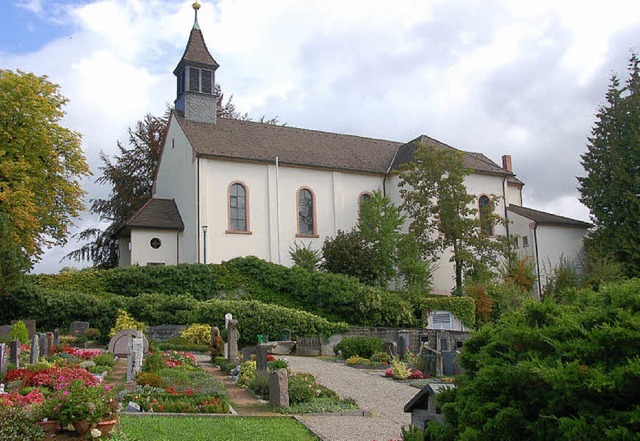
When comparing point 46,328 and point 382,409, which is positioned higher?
point 46,328

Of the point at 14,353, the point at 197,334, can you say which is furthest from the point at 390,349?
the point at 14,353

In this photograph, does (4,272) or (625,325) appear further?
(4,272)

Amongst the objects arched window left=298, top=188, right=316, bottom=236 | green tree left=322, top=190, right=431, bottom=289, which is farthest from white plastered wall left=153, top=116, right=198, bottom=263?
green tree left=322, top=190, right=431, bottom=289

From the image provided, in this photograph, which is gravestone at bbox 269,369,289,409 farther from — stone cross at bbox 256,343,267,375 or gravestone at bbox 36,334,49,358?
gravestone at bbox 36,334,49,358

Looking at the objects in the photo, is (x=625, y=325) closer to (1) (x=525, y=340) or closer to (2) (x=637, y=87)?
(1) (x=525, y=340)

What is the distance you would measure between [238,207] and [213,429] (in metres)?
25.0

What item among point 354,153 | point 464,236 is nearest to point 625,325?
point 464,236

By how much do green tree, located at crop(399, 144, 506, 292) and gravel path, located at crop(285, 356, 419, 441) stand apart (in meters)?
14.7

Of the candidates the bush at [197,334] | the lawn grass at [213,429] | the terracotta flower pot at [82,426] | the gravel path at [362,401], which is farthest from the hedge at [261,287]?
the terracotta flower pot at [82,426]

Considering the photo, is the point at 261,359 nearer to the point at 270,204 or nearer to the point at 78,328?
the point at 78,328

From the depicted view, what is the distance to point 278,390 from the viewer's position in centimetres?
1221

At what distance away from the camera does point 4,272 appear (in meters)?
23.7

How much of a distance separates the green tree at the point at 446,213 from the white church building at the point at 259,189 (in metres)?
2.52

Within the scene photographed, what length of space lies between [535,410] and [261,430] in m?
5.29
